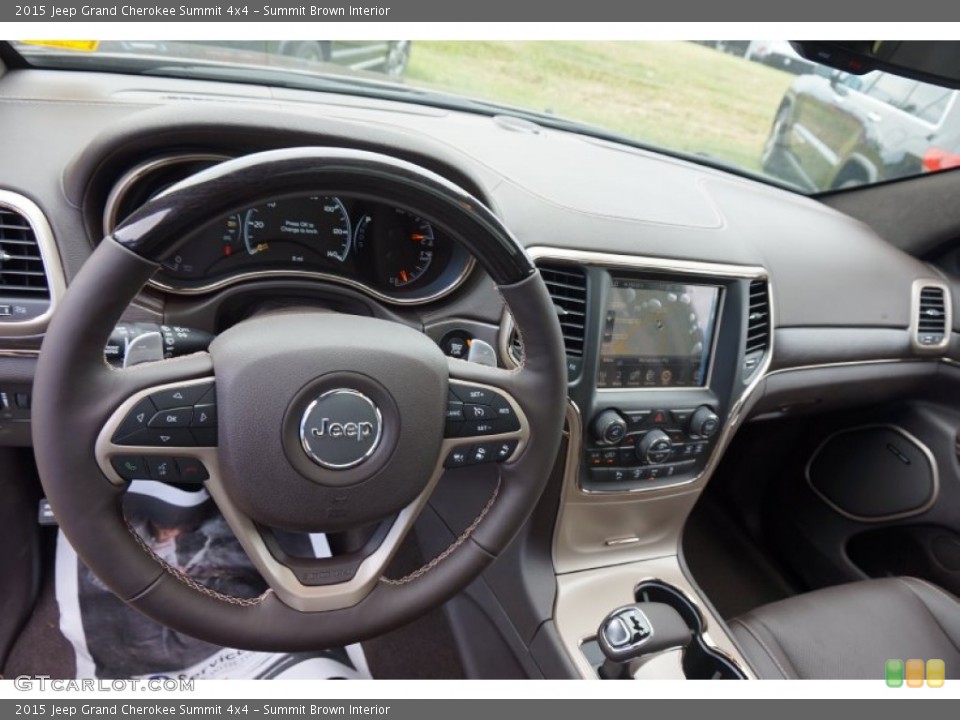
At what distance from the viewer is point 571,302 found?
4.35 feet

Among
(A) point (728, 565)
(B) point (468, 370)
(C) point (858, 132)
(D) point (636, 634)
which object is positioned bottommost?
(A) point (728, 565)

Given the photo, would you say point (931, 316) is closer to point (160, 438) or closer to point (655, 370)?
point (655, 370)

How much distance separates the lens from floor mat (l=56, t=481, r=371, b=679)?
1.63 metres

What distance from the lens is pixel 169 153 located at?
3.36 feet

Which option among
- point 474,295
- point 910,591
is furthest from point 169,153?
point 910,591

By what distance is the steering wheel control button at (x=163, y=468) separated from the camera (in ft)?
2.74

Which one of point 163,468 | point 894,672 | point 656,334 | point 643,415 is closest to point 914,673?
point 894,672

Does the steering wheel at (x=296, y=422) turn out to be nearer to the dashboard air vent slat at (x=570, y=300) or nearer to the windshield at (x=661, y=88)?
the dashboard air vent slat at (x=570, y=300)

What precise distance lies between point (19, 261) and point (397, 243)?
58 cm

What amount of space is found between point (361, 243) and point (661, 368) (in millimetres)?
675

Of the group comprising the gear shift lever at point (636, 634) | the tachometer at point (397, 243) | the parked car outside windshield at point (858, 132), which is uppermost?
the parked car outside windshield at point (858, 132)

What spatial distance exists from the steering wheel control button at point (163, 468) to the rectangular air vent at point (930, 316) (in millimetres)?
1875

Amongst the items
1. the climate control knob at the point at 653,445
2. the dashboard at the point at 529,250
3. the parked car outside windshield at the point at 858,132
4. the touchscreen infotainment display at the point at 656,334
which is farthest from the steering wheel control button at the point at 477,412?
the parked car outside windshield at the point at 858,132

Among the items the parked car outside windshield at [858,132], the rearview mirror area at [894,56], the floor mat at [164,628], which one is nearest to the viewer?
the rearview mirror area at [894,56]
